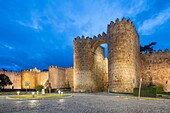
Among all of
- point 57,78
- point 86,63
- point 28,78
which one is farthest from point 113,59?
point 28,78

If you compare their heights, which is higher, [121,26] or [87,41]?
[121,26]

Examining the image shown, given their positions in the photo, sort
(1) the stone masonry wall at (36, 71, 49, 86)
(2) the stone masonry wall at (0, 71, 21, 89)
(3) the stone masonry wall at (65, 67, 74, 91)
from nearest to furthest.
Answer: (3) the stone masonry wall at (65, 67, 74, 91) → (2) the stone masonry wall at (0, 71, 21, 89) → (1) the stone masonry wall at (36, 71, 49, 86)

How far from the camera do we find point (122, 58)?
25.4m

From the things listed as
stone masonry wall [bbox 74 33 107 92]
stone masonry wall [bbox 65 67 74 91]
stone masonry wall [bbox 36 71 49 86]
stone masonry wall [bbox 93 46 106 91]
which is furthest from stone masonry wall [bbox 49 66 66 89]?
stone masonry wall [bbox 93 46 106 91]

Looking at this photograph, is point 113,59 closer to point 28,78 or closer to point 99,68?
point 99,68

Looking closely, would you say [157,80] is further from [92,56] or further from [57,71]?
[57,71]

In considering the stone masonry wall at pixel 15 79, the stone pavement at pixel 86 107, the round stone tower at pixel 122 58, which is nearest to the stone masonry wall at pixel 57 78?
the stone masonry wall at pixel 15 79

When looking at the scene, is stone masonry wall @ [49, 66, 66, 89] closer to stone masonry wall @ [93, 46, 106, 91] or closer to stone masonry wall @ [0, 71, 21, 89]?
stone masonry wall @ [0, 71, 21, 89]

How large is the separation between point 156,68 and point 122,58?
803cm

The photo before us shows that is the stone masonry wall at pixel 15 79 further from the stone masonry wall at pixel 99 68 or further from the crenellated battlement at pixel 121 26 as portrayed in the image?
the crenellated battlement at pixel 121 26

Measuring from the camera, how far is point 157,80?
29.7 m

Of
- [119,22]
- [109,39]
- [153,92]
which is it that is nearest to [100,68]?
[109,39]

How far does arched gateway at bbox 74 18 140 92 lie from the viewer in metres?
25.2

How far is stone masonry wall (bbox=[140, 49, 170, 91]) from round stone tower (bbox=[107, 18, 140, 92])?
17.5 feet
